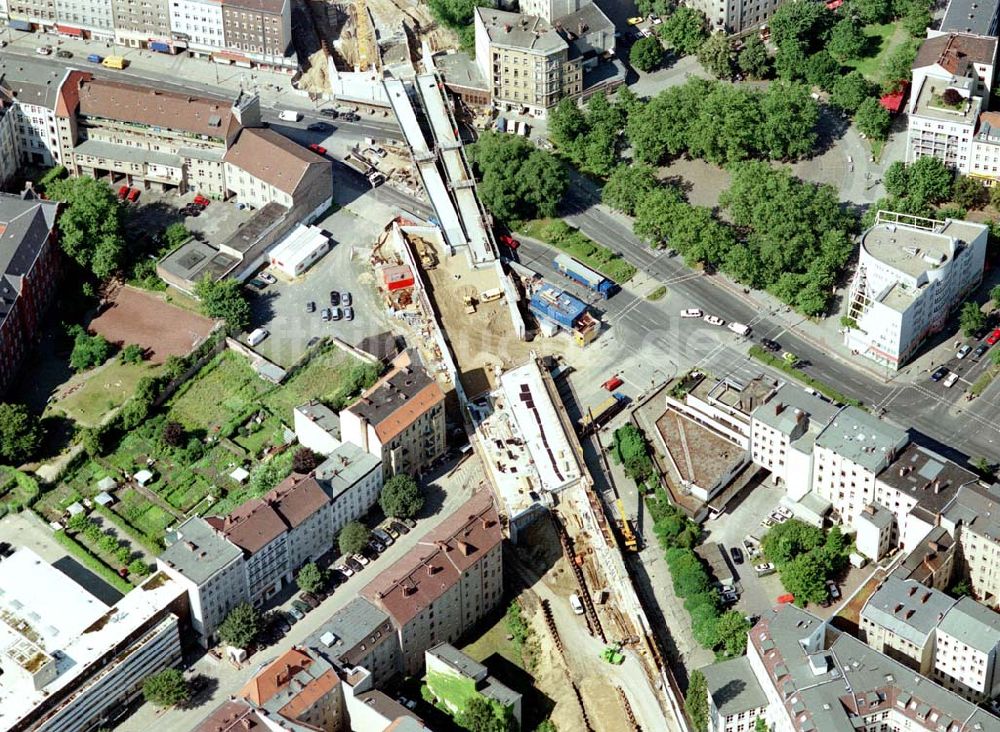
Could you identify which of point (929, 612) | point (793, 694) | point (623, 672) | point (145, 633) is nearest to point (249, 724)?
point (145, 633)

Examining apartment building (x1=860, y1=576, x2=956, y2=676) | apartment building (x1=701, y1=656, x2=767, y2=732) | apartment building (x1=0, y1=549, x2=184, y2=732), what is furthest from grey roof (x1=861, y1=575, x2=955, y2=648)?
apartment building (x1=0, y1=549, x2=184, y2=732)

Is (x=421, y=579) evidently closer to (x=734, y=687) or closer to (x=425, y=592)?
(x=425, y=592)

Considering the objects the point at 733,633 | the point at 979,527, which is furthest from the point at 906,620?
the point at 733,633

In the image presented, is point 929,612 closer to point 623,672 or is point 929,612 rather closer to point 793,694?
point 793,694

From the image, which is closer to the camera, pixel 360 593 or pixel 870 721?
pixel 870 721

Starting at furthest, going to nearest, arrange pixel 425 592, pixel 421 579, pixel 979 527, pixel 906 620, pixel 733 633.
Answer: pixel 979 527 → pixel 421 579 → pixel 733 633 → pixel 425 592 → pixel 906 620
